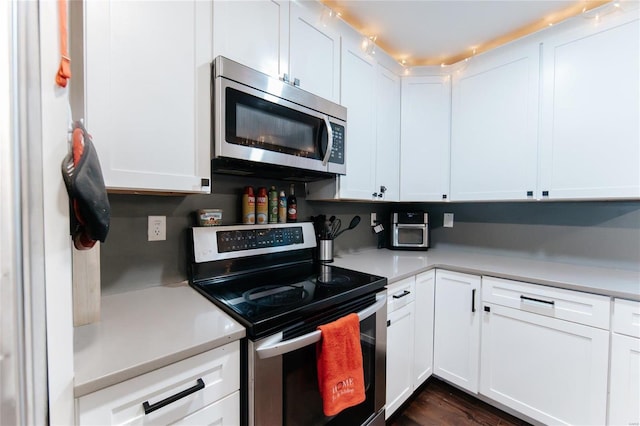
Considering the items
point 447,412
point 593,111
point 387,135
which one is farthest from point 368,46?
point 447,412

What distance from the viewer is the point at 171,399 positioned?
722 millimetres

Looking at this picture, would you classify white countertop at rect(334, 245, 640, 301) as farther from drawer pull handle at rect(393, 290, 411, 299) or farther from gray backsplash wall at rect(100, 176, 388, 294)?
gray backsplash wall at rect(100, 176, 388, 294)

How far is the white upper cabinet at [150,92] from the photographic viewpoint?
2.86 ft

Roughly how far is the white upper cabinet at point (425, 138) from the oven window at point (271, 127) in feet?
3.38

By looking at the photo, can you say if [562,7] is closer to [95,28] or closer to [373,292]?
[373,292]

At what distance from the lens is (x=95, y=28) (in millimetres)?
854

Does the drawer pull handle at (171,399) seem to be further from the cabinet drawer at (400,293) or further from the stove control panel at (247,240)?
the cabinet drawer at (400,293)

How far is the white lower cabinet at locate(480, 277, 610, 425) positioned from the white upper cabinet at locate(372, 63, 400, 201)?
0.90 meters

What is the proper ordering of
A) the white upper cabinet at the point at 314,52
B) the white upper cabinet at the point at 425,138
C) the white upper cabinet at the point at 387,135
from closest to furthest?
the white upper cabinet at the point at 314,52, the white upper cabinet at the point at 387,135, the white upper cabinet at the point at 425,138

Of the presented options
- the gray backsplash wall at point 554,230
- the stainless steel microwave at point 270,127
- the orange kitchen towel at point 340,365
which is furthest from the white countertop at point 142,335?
the gray backsplash wall at point 554,230

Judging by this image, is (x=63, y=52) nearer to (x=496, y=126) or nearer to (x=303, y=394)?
(x=303, y=394)

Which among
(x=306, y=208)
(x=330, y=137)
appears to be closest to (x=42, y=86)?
(x=330, y=137)

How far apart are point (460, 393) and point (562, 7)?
2.55m

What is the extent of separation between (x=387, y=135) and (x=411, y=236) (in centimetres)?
94
